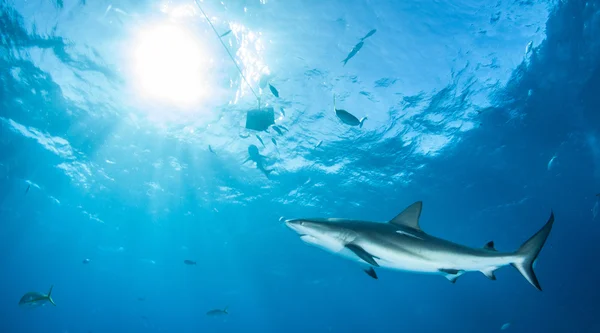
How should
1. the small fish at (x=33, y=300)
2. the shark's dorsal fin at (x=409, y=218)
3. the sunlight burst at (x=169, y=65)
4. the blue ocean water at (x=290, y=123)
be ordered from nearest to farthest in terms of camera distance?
1. the shark's dorsal fin at (x=409, y=218)
2. the blue ocean water at (x=290, y=123)
3. the small fish at (x=33, y=300)
4. the sunlight burst at (x=169, y=65)

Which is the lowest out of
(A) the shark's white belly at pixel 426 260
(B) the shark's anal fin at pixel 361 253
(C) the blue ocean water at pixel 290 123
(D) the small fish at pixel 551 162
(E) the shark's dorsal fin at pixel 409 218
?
(A) the shark's white belly at pixel 426 260

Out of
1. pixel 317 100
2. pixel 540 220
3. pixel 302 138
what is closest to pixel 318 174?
pixel 302 138

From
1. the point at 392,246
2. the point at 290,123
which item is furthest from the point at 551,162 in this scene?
the point at 392,246

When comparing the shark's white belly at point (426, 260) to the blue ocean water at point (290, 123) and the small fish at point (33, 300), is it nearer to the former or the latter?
the blue ocean water at point (290, 123)

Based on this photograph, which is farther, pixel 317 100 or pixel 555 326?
pixel 555 326

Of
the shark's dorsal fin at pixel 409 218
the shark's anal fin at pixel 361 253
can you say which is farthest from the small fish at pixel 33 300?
the shark's dorsal fin at pixel 409 218

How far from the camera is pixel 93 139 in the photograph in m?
16.2

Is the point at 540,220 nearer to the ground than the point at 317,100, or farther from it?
nearer to the ground

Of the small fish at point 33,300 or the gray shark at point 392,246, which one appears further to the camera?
the small fish at point 33,300

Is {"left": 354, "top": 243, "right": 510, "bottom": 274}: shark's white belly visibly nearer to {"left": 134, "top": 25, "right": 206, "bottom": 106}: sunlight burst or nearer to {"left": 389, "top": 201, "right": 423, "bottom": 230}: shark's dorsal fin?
{"left": 389, "top": 201, "right": 423, "bottom": 230}: shark's dorsal fin

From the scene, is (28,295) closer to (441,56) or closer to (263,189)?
(263,189)

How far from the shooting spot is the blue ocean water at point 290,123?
30.8 ft

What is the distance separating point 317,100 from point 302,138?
9.27 ft

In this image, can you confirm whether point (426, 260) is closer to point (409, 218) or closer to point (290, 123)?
point (409, 218)
